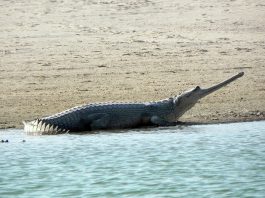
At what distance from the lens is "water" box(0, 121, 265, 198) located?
9.73 meters

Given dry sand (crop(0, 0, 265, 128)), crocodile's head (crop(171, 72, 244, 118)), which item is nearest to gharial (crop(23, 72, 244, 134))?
crocodile's head (crop(171, 72, 244, 118))

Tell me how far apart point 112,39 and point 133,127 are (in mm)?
6452

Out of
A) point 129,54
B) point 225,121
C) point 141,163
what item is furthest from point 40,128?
point 129,54

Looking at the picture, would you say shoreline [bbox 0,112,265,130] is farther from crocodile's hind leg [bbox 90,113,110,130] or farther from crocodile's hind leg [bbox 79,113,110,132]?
crocodile's hind leg [bbox 90,113,110,130]

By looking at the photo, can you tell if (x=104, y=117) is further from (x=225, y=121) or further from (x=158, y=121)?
(x=225, y=121)

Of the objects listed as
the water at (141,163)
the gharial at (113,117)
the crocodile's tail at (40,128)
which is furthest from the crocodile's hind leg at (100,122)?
the crocodile's tail at (40,128)

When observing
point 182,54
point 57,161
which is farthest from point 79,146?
point 182,54

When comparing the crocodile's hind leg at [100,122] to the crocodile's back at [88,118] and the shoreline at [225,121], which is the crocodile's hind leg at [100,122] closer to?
the crocodile's back at [88,118]

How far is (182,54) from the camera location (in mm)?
19578

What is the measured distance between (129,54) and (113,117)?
5299 mm

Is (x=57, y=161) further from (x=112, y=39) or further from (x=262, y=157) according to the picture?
(x=112, y=39)

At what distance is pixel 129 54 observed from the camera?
19.5 metres

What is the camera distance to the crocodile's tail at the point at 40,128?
543 inches

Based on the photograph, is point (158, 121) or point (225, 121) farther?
point (225, 121)
